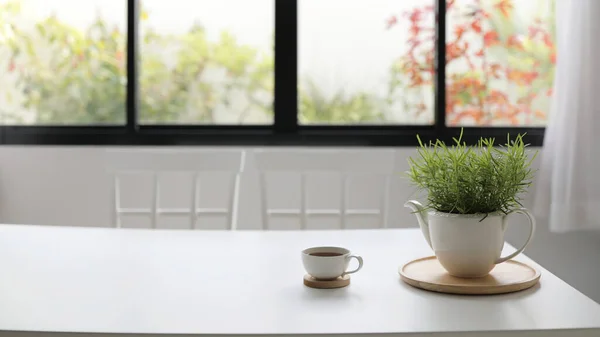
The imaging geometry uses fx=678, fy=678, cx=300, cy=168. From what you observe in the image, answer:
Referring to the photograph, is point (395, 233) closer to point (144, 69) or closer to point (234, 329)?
point (234, 329)

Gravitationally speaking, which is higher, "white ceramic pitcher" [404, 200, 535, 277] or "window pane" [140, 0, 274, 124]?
"window pane" [140, 0, 274, 124]

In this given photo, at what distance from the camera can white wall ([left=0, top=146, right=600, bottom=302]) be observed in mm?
2980

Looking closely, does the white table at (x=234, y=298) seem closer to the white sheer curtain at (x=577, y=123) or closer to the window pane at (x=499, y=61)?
the white sheer curtain at (x=577, y=123)

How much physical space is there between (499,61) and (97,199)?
6.28ft

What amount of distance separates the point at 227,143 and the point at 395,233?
147 centimetres

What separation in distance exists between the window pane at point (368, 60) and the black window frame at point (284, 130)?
0.05m

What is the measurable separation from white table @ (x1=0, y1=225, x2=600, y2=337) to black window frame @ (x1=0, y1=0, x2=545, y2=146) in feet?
4.95

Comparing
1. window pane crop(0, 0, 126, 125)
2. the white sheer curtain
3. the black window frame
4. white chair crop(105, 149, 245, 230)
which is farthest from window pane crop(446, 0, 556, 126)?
window pane crop(0, 0, 126, 125)

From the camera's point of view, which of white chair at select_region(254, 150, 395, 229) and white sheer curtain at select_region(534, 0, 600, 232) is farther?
white sheer curtain at select_region(534, 0, 600, 232)

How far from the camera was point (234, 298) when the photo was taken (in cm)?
108

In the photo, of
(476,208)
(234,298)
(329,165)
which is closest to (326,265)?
(234,298)

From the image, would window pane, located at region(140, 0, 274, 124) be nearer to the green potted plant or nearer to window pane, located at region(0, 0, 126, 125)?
window pane, located at region(0, 0, 126, 125)

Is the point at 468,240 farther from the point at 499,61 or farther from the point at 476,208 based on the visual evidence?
the point at 499,61

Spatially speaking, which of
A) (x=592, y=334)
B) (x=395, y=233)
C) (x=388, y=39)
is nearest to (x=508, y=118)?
(x=388, y=39)
